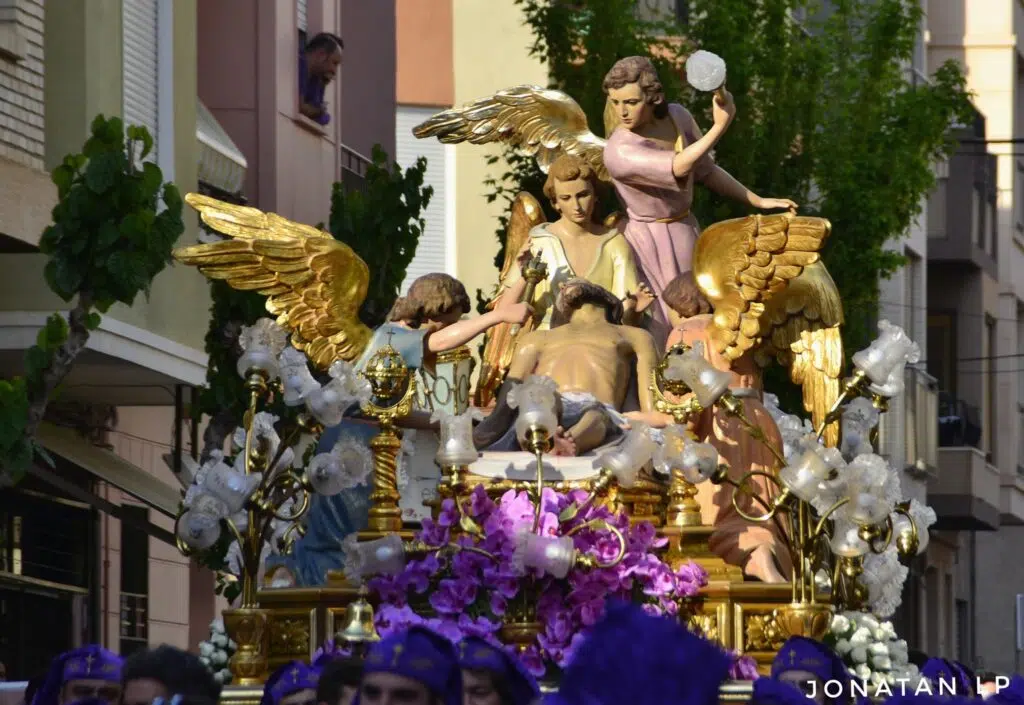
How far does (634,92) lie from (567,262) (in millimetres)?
781

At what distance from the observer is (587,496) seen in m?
10.3

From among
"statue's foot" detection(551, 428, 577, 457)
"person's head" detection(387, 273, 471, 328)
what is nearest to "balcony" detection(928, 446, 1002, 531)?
"person's head" detection(387, 273, 471, 328)

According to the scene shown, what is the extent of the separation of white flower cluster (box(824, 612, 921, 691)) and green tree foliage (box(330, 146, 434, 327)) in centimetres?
718

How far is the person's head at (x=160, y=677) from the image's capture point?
841 centimetres

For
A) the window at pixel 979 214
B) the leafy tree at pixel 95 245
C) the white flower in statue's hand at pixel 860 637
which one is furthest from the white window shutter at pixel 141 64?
the window at pixel 979 214

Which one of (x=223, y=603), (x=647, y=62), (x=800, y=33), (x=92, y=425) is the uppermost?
(x=800, y=33)

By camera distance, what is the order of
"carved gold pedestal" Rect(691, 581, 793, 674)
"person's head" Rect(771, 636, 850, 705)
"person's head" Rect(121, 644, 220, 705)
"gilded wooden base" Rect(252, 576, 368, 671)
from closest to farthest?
"person's head" Rect(121, 644, 220, 705) → "person's head" Rect(771, 636, 850, 705) → "carved gold pedestal" Rect(691, 581, 793, 674) → "gilded wooden base" Rect(252, 576, 368, 671)

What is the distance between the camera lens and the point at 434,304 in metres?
11.3

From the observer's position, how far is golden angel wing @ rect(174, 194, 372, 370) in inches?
458

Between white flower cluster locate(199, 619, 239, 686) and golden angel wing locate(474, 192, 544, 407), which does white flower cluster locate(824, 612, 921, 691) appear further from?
white flower cluster locate(199, 619, 239, 686)

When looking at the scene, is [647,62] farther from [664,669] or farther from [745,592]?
[664,669]

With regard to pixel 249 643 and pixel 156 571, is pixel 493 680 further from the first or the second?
pixel 156 571

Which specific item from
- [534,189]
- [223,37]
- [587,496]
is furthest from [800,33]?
[587,496]

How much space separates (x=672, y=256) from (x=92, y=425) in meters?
8.53
